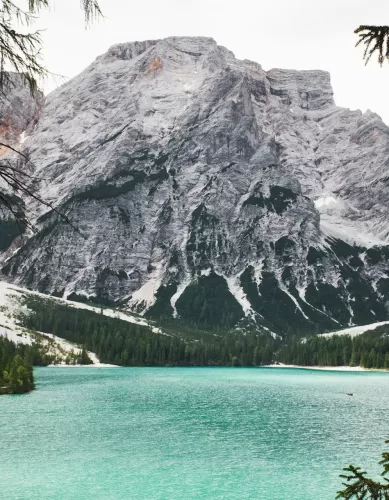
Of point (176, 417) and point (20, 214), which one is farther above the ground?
point (20, 214)

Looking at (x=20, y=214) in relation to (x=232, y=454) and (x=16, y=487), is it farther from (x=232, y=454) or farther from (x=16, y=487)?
(x=232, y=454)

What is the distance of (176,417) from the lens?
2918 inches

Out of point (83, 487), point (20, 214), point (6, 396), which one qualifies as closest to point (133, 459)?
point (83, 487)

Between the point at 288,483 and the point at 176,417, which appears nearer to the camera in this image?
the point at 288,483

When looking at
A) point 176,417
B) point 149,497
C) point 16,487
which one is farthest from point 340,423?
point 16,487

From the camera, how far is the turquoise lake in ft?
132

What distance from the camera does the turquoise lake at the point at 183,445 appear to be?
1586 inches

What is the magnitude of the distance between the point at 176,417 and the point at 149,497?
3692 centimetres

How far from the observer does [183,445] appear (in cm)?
5522

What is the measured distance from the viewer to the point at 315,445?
56.3 meters

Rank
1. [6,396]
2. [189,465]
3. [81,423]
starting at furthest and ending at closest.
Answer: [6,396] → [81,423] → [189,465]

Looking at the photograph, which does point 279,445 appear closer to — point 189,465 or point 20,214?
point 189,465

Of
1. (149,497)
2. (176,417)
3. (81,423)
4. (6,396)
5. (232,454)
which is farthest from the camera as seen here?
(6,396)

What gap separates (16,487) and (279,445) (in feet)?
95.1
